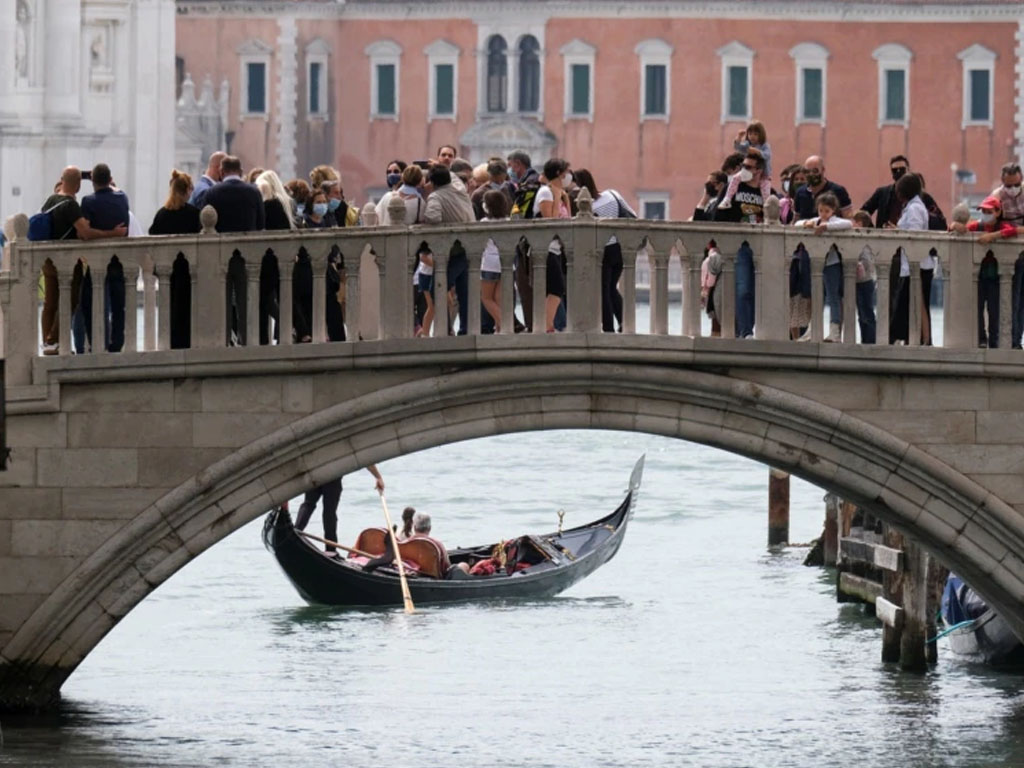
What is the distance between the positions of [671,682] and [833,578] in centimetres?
448

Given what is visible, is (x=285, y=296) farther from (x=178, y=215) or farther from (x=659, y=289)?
(x=659, y=289)

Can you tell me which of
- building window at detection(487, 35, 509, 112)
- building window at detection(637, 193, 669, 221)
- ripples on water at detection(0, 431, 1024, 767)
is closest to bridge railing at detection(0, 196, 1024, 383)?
ripples on water at detection(0, 431, 1024, 767)

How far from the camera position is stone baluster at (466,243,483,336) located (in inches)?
520

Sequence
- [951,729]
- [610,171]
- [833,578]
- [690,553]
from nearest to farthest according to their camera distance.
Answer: [951,729] < [833,578] < [690,553] < [610,171]

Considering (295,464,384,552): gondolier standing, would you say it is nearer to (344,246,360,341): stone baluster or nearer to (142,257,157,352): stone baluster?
(142,257,157,352): stone baluster

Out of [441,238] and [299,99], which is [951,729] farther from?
[299,99]

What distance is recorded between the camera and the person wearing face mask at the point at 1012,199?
1350 centimetres

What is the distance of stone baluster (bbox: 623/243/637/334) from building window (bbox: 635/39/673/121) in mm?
49155

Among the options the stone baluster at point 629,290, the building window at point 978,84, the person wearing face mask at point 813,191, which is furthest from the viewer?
the building window at point 978,84

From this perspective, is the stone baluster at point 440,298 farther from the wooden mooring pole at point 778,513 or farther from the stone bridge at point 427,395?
the wooden mooring pole at point 778,513

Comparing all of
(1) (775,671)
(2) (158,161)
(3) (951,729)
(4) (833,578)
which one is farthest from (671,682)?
(2) (158,161)

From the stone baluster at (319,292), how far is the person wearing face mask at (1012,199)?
8.05 ft

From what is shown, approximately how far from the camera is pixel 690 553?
84.4ft

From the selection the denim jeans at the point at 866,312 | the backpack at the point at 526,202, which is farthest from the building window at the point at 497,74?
the denim jeans at the point at 866,312
